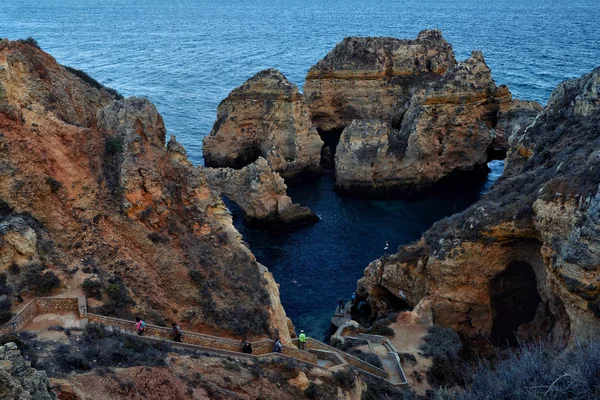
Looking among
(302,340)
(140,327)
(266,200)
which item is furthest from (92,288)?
(266,200)

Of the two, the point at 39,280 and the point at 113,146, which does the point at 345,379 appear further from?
the point at 113,146

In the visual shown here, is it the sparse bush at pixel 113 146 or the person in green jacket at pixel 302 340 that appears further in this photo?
the person in green jacket at pixel 302 340

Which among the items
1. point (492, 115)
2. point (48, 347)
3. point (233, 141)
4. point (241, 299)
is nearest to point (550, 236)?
point (241, 299)

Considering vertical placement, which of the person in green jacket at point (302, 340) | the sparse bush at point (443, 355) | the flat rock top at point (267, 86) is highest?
the flat rock top at point (267, 86)

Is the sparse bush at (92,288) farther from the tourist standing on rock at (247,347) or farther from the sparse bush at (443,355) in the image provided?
the sparse bush at (443,355)

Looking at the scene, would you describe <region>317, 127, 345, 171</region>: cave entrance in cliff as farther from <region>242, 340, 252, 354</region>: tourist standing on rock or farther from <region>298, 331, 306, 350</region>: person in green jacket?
<region>242, 340, 252, 354</region>: tourist standing on rock

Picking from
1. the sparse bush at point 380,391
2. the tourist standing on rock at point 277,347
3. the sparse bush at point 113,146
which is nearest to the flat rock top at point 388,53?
the sparse bush at point 113,146

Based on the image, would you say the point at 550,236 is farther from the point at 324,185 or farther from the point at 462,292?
the point at 324,185
